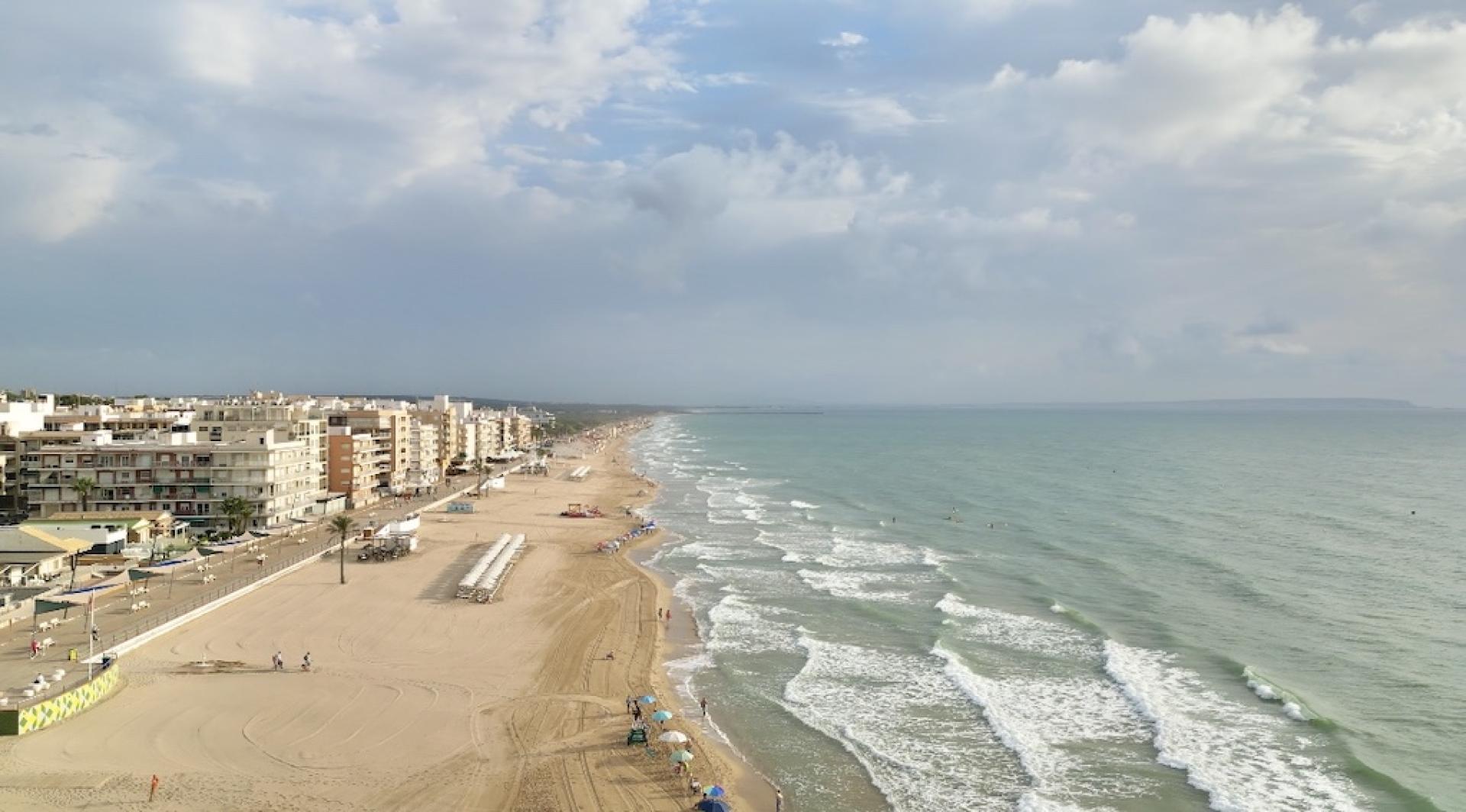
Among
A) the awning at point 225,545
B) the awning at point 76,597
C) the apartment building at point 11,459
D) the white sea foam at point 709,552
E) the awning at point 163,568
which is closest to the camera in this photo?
the awning at point 76,597

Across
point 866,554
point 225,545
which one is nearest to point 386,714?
point 225,545

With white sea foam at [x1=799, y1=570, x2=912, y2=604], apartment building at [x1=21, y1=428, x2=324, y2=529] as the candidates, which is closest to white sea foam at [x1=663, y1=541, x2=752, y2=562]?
white sea foam at [x1=799, y1=570, x2=912, y2=604]

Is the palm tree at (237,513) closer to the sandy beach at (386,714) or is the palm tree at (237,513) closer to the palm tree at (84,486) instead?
the palm tree at (84,486)

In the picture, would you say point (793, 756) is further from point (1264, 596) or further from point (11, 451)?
point (11, 451)

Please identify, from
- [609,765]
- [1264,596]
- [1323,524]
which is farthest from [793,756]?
[1323,524]

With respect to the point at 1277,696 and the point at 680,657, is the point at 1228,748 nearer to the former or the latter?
the point at 1277,696

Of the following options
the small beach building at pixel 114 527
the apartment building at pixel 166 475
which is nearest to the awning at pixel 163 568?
the small beach building at pixel 114 527
